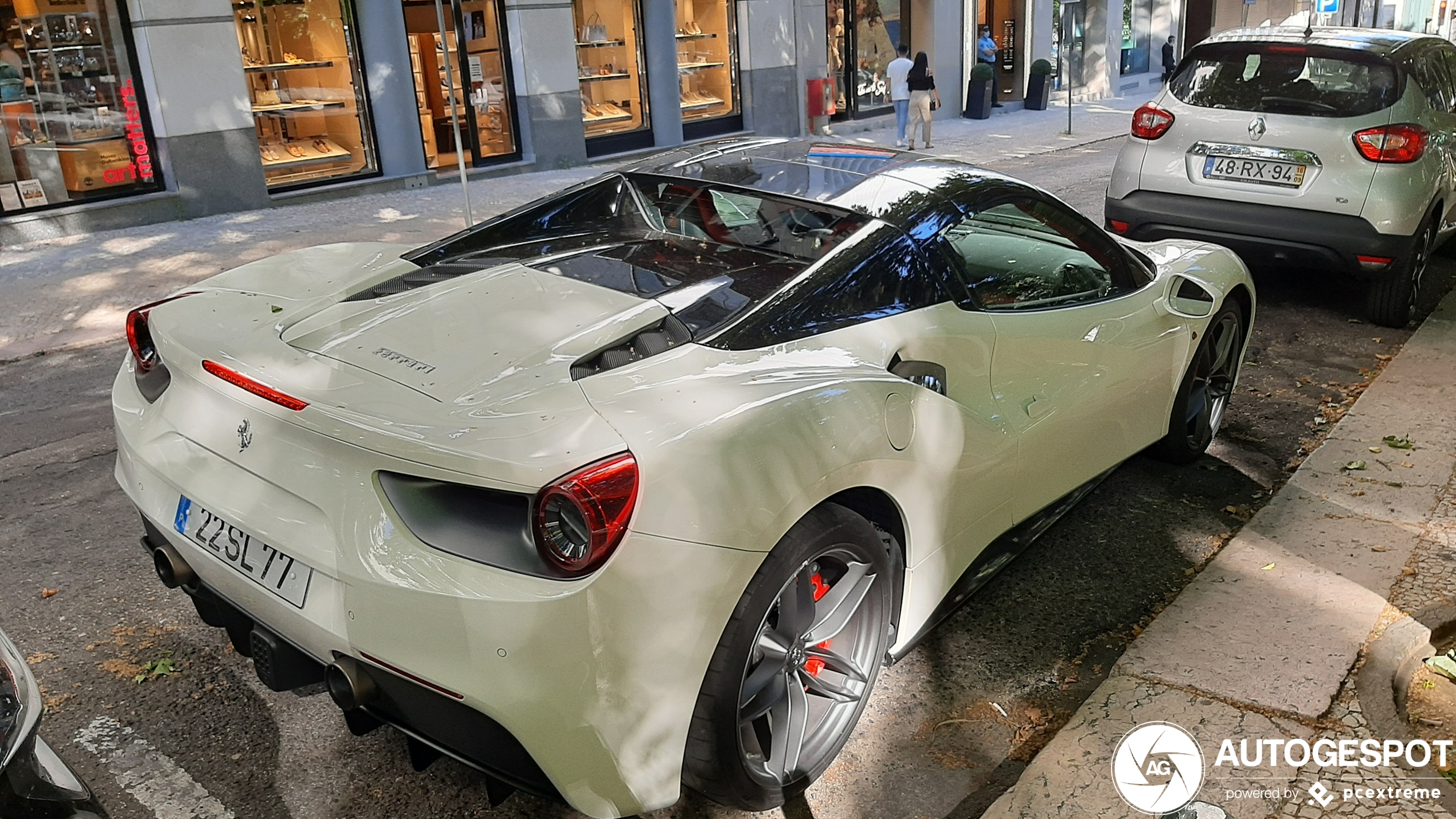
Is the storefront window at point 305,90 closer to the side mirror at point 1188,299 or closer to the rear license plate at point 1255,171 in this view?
the rear license plate at point 1255,171

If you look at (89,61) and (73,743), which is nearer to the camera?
(73,743)

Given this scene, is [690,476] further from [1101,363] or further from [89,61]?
[89,61]

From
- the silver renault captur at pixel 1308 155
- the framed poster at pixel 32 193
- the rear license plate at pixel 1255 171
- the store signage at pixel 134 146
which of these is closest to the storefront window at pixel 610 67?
the store signage at pixel 134 146

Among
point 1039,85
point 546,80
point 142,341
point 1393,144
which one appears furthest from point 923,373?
point 1039,85

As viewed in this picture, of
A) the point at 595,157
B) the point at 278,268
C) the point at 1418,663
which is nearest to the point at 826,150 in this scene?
the point at 278,268

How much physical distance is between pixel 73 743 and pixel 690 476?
2099 millimetres

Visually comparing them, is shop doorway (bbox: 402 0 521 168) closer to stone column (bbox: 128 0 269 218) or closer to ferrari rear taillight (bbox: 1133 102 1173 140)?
stone column (bbox: 128 0 269 218)

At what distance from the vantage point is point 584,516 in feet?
7.53

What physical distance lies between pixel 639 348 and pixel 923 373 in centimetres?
84

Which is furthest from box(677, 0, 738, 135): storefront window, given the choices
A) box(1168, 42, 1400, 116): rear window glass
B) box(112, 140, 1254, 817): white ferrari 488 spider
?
box(112, 140, 1254, 817): white ferrari 488 spider

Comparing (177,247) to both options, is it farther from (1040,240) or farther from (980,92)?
(980,92)

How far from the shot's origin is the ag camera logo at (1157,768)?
291 cm

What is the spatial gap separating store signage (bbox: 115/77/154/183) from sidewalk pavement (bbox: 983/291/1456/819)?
12408 millimetres

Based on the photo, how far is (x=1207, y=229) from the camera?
23.6 ft
